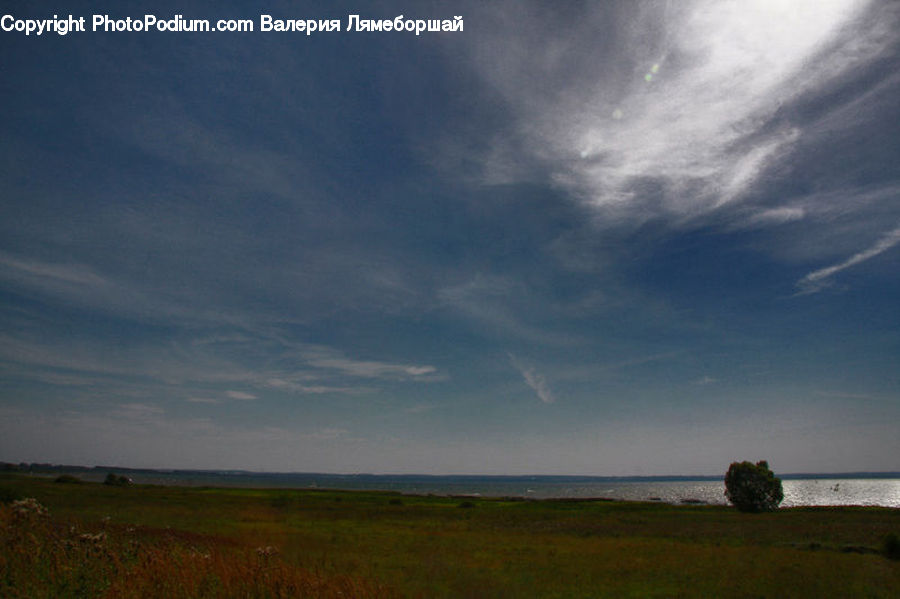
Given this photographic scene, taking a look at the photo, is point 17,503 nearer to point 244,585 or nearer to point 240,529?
point 244,585

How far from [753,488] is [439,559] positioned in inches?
3082

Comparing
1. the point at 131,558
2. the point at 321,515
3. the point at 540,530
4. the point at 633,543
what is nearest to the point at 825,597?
the point at 633,543

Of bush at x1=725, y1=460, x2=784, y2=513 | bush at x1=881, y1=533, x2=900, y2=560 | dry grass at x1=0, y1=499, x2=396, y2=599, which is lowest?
bush at x1=725, y1=460, x2=784, y2=513

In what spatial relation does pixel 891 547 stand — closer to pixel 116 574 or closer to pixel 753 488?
pixel 116 574

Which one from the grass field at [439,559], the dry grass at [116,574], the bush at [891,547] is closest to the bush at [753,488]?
the grass field at [439,559]

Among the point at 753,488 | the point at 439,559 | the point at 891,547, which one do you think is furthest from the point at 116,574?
the point at 753,488

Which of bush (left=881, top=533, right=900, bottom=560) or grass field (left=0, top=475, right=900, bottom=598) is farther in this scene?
bush (left=881, top=533, right=900, bottom=560)

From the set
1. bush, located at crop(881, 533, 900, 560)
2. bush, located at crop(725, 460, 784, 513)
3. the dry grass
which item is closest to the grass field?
the dry grass

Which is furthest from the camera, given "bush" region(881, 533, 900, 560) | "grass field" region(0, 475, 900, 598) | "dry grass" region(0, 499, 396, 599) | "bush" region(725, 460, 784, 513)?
"bush" region(725, 460, 784, 513)

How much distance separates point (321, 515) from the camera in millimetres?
54062

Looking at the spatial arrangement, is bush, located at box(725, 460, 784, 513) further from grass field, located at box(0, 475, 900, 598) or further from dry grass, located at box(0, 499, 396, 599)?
dry grass, located at box(0, 499, 396, 599)

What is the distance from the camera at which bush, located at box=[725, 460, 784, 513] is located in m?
81.8

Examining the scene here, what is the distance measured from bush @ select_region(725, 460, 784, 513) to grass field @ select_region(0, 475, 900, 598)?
30789mm

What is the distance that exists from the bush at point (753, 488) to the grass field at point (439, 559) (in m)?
30.8
